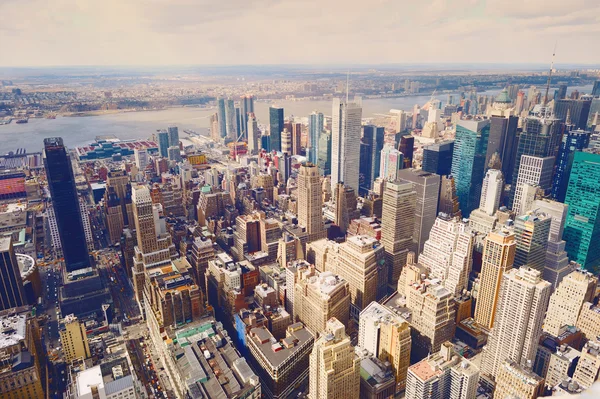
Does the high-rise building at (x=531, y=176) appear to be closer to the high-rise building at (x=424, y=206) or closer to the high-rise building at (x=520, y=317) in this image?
the high-rise building at (x=424, y=206)

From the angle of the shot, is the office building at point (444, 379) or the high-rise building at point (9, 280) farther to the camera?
the high-rise building at point (9, 280)

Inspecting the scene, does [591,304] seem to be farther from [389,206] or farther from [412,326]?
[389,206]

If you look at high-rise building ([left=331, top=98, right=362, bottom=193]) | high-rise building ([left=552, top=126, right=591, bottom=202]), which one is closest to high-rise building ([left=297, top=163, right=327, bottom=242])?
high-rise building ([left=331, top=98, right=362, bottom=193])

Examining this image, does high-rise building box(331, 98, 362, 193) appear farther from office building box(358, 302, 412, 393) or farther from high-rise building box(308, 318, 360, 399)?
high-rise building box(308, 318, 360, 399)

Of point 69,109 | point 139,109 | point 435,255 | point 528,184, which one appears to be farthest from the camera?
point 139,109

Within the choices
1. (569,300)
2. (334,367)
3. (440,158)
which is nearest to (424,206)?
(569,300)

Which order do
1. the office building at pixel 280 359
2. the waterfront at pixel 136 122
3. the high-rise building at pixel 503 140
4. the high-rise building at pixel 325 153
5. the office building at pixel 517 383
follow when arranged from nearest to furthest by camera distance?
the office building at pixel 517 383, the office building at pixel 280 359, the high-rise building at pixel 503 140, the waterfront at pixel 136 122, the high-rise building at pixel 325 153

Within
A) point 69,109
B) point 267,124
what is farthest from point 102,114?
point 267,124

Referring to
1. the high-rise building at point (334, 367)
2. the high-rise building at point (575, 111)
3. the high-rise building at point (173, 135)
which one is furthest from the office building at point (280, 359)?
the high-rise building at point (173, 135)
